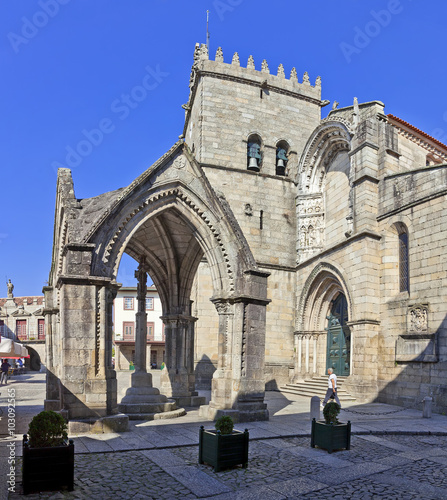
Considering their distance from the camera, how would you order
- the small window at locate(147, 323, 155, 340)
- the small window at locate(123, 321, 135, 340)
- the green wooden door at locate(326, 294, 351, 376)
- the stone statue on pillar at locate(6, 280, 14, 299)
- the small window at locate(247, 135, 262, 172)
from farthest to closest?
the stone statue on pillar at locate(6, 280, 14, 299)
the small window at locate(123, 321, 135, 340)
the small window at locate(147, 323, 155, 340)
the small window at locate(247, 135, 262, 172)
the green wooden door at locate(326, 294, 351, 376)

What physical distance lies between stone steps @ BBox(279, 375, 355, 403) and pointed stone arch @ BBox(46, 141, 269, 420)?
6179 millimetres

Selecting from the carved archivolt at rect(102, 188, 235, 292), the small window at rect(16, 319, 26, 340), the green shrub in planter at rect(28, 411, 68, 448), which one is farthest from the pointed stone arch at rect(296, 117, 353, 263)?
the small window at rect(16, 319, 26, 340)

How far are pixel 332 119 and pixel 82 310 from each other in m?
14.8

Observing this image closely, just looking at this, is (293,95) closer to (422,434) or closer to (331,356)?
(331,356)

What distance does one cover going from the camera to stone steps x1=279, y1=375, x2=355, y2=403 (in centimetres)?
1800

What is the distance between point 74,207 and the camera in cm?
1141

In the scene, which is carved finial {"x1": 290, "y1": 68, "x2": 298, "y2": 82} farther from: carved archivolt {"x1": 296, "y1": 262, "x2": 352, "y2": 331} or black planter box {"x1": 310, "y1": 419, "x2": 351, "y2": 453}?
black planter box {"x1": 310, "y1": 419, "x2": 351, "y2": 453}

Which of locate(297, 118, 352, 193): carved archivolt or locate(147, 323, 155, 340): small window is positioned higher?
locate(297, 118, 352, 193): carved archivolt

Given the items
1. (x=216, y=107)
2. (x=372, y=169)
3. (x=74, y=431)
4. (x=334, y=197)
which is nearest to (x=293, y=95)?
(x=216, y=107)

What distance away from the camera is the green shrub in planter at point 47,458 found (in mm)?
6422

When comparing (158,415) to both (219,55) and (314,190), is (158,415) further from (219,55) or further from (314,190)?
(219,55)

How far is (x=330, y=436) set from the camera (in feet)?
29.6

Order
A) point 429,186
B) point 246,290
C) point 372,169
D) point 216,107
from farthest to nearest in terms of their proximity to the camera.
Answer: point 216,107 → point 372,169 → point 429,186 → point 246,290

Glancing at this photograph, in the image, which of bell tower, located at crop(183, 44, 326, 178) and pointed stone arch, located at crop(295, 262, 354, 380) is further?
bell tower, located at crop(183, 44, 326, 178)
